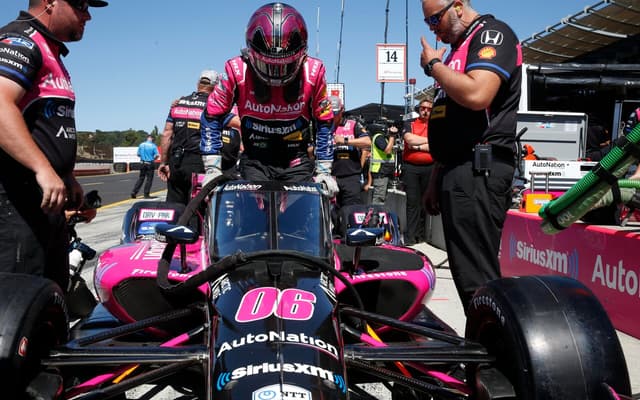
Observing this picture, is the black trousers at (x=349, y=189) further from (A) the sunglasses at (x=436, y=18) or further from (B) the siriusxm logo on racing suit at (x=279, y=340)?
(B) the siriusxm logo on racing suit at (x=279, y=340)

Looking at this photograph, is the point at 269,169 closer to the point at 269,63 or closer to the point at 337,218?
the point at 269,63

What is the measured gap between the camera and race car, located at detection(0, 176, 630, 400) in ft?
6.49

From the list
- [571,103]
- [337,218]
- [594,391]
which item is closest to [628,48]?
[571,103]

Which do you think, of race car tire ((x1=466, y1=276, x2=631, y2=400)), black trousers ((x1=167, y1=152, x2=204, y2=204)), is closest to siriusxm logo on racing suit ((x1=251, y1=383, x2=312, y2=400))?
race car tire ((x1=466, y1=276, x2=631, y2=400))

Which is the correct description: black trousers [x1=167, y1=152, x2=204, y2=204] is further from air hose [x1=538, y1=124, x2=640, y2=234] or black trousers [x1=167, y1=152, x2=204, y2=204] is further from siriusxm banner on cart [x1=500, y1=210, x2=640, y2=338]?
air hose [x1=538, y1=124, x2=640, y2=234]

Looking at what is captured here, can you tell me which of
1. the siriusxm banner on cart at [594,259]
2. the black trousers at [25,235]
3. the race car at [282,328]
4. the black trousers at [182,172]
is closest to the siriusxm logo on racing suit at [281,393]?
the race car at [282,328]

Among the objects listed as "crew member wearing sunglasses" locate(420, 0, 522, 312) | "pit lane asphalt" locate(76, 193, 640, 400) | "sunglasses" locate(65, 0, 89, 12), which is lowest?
"pit lane asphalt" locate(76, 193, 640, 400)

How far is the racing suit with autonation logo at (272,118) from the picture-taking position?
425cm

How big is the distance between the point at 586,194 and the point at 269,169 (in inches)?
81.0

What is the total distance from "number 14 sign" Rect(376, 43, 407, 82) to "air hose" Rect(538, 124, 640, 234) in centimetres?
1111

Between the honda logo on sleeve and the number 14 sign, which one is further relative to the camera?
the number 14 sign

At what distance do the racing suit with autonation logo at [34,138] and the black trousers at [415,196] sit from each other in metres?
A: 5.89

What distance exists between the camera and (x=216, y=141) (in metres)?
4.37

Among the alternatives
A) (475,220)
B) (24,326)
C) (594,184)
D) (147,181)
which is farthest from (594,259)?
(147,181)
